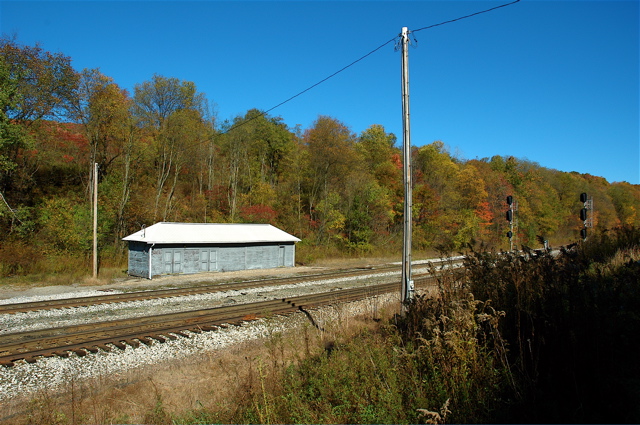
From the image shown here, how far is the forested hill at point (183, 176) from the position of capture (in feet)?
82.1

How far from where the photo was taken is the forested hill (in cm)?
2502

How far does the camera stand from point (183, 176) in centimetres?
3816

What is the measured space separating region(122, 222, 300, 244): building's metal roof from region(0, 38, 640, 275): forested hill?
4838 millimetres

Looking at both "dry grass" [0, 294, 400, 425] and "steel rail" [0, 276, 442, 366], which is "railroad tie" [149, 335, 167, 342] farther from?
"dry grass" [0, 294, 400, 425]

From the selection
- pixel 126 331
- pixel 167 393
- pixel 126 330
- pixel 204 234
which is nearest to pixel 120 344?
pixel 126 331

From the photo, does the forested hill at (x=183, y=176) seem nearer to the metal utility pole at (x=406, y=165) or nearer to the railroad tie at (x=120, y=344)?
the metal utility pole at (x=406, y=165)

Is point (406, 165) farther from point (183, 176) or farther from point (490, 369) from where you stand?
point (183, 176)

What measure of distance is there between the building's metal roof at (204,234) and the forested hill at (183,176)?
4.84 meters

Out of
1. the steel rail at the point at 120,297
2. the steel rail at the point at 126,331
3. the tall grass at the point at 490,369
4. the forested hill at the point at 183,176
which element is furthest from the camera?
the forested hill at the point at 183,176

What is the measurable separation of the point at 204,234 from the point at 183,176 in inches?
606

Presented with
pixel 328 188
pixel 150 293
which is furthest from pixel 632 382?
pixel 328 188

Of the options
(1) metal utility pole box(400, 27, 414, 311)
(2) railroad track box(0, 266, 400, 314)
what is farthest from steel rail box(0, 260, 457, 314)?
(1) metal utility pole box(400, 27, 414, 311)

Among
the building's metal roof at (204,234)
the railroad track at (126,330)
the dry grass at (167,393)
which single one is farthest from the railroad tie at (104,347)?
the building's metal roof at (204,234)

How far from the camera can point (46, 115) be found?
26.9m
